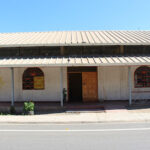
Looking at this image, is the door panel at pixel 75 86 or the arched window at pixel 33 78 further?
the door panel at pixel 75 86

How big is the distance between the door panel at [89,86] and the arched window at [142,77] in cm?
316

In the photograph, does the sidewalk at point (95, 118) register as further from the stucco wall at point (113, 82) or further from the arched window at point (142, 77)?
the arched window at point (142, 77)

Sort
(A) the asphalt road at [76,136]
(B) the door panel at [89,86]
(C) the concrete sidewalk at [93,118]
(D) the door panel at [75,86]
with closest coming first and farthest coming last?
1. (A) the asphalt road at [76,136]
2. (C) the concrete sidewalk at [93,118]
3. (B) the door panel at [89,86]
4. (D) the door panel at [75,86]

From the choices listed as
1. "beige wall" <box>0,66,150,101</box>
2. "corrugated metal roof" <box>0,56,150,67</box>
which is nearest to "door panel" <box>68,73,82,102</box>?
"beige wall" <box>0,66,150,101</box>

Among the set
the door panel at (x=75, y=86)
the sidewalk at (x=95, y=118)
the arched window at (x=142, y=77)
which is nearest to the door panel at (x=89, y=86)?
Answer: the door panel at (x=75, y=86)

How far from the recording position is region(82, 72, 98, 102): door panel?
42.3 ft

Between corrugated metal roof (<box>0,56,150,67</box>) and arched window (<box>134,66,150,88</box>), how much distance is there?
1477mm

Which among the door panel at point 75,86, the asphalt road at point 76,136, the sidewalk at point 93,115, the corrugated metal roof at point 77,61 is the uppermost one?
the corrugated metal roof at point 77,61

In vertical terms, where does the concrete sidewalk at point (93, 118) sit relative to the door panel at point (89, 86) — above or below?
below

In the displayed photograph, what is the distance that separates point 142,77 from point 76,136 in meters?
8.60

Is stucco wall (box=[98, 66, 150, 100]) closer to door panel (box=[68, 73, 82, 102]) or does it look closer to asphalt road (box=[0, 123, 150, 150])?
door panel (box=[68, 73, 82, 102])

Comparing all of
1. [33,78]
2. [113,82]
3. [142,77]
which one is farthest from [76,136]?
[142,77]

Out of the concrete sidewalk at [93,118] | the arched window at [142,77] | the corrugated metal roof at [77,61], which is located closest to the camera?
the concrete sidewalk at [93,118]

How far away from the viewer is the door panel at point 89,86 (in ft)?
42.3
